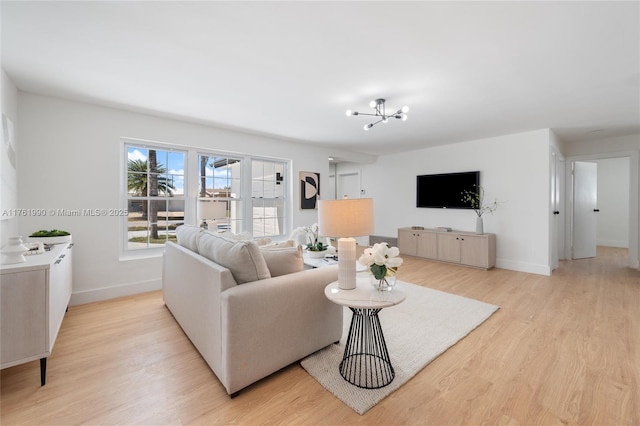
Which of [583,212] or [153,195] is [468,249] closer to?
[583,212]

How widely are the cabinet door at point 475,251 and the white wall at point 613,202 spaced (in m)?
4.85

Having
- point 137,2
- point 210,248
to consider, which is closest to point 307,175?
point 210,248

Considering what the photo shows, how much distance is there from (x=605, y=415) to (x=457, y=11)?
247 cm

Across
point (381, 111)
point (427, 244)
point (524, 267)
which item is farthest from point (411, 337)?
point (524, 267)

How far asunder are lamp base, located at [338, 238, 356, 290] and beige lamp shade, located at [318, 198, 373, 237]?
91 mm

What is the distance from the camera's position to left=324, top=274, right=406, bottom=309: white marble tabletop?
1.57 metres

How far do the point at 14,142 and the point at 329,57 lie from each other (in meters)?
3.20

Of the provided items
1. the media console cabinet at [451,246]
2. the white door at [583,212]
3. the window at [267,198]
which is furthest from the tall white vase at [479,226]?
the window at [267,198]

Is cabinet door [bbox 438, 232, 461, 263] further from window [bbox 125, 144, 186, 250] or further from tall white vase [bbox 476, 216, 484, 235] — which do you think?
window [bbox 125, 144, 186, 250]

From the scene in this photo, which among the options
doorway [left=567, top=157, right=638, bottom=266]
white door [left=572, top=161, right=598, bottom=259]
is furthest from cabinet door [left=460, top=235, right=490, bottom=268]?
white door [left=572, top=161, right=598, bottom=259]

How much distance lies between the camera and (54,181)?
2951 millimetres

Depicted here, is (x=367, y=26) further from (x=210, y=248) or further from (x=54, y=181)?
(x=54, y=181)

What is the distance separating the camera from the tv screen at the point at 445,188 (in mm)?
5114

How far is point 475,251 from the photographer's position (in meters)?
4.63
